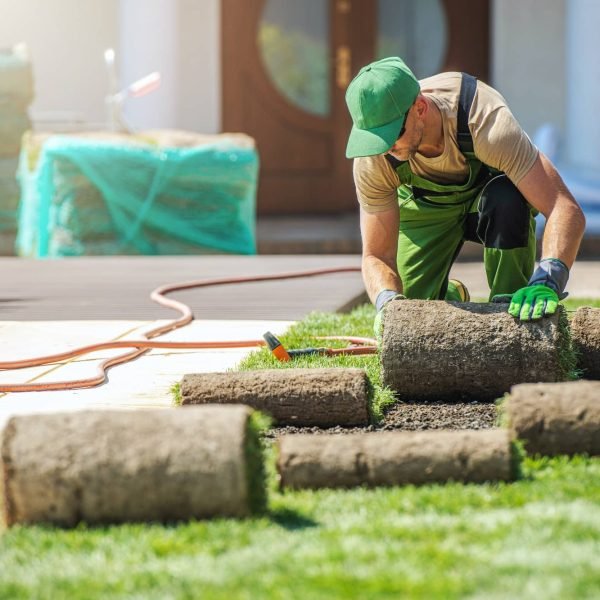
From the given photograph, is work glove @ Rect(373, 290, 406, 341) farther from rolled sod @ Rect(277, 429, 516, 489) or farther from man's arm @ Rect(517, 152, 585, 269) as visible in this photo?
rolled sod @ Rect(277, 429, 516, 489)

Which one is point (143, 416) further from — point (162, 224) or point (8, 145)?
point (8, 145)

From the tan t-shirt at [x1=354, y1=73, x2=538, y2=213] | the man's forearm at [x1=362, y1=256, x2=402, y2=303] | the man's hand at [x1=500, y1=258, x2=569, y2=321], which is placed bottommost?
the man's forearm at [x1=362, y1=256, x2=402, y2=303]

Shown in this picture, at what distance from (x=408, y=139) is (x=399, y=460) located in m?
1.47

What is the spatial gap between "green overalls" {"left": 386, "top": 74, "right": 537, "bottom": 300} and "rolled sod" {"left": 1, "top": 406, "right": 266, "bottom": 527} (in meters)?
1.85

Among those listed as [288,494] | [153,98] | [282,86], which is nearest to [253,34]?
[282,86]

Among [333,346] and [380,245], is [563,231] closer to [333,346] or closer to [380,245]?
[380,245]

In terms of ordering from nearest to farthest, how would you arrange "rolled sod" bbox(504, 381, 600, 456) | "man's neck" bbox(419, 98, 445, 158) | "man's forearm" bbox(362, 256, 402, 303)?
"rolled sod" bbox(504, 381, 600, 456)
"man's neck" bbox(419, 98, 445, 158)
"man's forearm" bbox(362, 256, 402, 303)

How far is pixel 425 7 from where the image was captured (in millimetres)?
12695

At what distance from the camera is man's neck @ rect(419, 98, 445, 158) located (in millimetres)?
3992

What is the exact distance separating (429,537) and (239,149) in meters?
7.60

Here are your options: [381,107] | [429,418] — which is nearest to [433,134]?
[381,107]

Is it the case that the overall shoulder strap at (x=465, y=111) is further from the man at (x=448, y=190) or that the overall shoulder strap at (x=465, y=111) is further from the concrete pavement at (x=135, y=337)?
the concrete pavement at (x=135, y=337)

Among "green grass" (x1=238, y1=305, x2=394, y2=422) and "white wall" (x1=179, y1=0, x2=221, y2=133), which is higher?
"white wall" (x1=179, y1=0, x2=221, y2=133)

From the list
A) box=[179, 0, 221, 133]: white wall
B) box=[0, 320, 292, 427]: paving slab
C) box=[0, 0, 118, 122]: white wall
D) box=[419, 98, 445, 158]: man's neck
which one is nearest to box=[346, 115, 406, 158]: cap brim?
box=[419, 98, 445, 158]: man's neck
